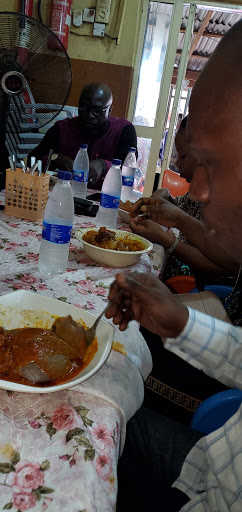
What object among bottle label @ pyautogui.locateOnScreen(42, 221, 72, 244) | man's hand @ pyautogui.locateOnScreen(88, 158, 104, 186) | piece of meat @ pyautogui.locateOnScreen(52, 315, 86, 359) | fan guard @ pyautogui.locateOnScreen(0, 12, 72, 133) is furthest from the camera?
man's hand @ pyautogui.locateOnScreen(88, 158, 104, 186)

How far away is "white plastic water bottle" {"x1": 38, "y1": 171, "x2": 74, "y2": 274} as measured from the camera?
46.8 inches

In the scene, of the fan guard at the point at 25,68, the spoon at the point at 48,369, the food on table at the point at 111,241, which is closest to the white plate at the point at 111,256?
the food on table at the point at 111,241

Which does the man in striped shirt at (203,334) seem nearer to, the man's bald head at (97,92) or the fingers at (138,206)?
the fingers at (138,206)

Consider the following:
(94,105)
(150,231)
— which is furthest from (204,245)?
(94,105)

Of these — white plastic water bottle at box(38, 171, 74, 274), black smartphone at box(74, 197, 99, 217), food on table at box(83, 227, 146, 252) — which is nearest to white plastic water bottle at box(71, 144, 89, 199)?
black smartphone at box(74, 197, 99, 217)

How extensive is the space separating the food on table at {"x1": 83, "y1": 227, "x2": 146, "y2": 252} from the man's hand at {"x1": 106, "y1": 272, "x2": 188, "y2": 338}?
0.52 metres

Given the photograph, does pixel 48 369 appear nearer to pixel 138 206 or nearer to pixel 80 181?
pixel 138 206

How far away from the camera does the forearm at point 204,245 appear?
71.3 inches

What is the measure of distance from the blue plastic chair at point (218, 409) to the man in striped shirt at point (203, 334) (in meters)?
0.06

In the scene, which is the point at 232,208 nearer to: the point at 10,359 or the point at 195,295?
the point at 10,359

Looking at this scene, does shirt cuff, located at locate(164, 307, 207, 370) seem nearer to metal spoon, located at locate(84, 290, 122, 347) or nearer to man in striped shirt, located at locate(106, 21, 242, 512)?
man in striped shirt, located at locate(106, 21, 242, 512)

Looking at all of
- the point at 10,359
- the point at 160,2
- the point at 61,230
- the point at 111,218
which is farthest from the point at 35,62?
the point at 160,2

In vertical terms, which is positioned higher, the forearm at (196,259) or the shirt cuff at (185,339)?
the shirt cuff at (185,339)

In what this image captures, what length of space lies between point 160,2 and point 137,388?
4.57m
